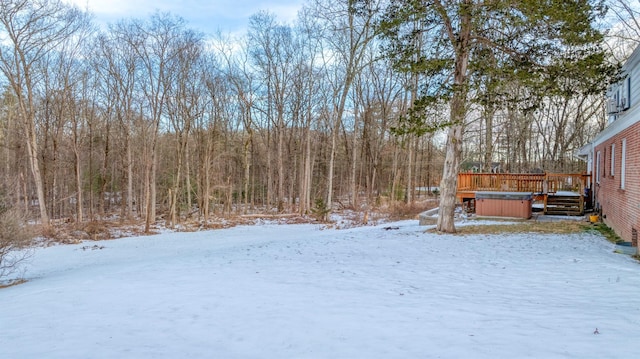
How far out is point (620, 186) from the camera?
10.2 m

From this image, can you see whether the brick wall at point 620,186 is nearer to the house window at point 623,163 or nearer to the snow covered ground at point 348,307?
the house window at point 623,163

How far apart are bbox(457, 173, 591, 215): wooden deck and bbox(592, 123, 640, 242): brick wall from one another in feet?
4.43

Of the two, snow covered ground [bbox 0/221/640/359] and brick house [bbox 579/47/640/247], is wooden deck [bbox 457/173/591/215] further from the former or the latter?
snow covered ground [bbox 0/221/640/359]

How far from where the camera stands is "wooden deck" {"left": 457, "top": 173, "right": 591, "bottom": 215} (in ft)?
50.1

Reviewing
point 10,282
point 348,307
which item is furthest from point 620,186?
point 10,282

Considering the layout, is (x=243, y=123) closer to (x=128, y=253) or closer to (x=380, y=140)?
(x=380, y=140)

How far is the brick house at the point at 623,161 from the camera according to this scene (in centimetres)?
852

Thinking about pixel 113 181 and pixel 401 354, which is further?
pixel 113 181

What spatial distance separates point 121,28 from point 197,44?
4.04 m

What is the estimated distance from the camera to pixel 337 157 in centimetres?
3600

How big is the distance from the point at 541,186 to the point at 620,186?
618 cm

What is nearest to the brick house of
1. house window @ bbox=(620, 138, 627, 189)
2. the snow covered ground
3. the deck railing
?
house window @ bbox=(620, 138, 627, 189)

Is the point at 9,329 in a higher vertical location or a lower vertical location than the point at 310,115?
lower

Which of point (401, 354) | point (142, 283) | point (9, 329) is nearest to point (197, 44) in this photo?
point (142, 283)
